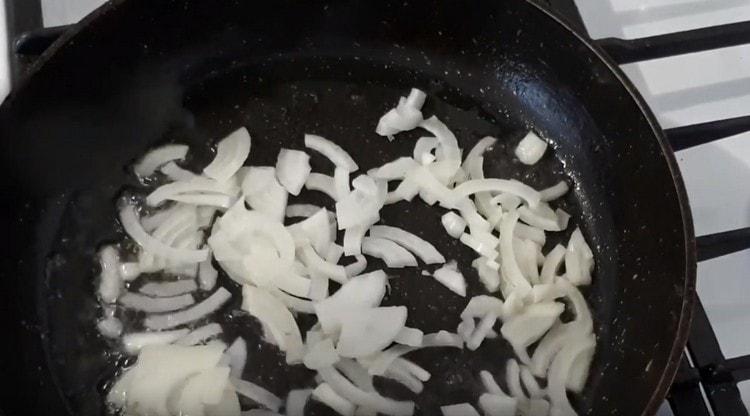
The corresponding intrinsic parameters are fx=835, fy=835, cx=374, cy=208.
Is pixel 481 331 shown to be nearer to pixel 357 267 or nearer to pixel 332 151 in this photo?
pixel 357 267

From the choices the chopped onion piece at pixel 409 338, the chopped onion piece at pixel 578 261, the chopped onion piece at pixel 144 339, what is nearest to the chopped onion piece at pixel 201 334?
the chopped onion piece at pixel 144 339

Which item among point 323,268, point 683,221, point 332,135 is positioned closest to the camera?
point 683,221

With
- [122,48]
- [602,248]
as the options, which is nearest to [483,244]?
[602,248]

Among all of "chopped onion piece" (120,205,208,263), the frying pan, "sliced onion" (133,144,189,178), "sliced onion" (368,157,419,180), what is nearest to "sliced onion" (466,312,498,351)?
the frying pan

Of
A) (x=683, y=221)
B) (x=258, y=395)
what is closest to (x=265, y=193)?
(x=258, y=395)

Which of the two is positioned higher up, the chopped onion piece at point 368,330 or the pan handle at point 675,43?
the pan handle at point 675,43

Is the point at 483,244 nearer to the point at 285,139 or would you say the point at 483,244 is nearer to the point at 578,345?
the point at 578,345

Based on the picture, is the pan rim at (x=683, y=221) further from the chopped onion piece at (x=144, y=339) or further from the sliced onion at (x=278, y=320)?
the chopped onion piece at (x=144, y=339)
